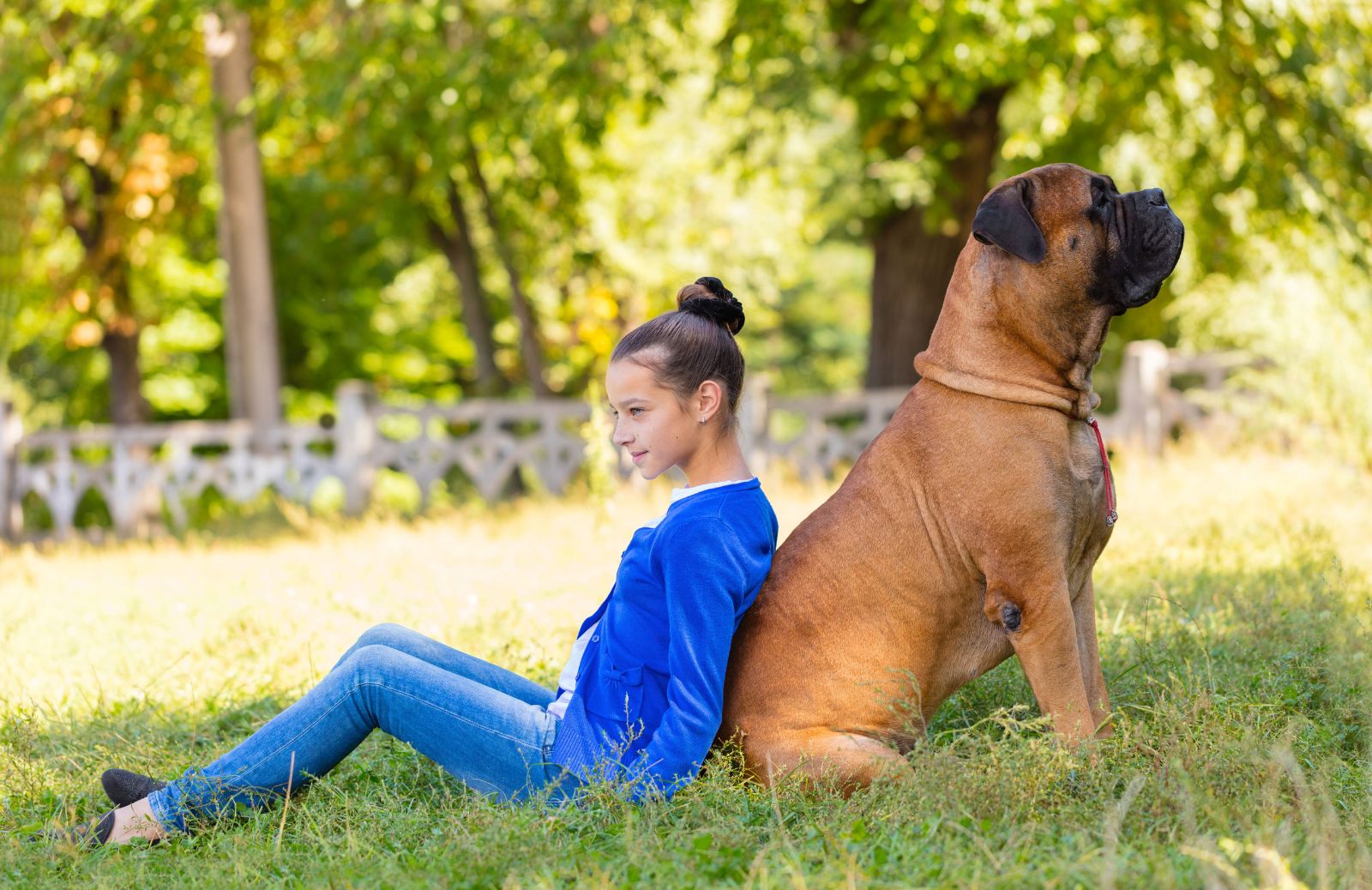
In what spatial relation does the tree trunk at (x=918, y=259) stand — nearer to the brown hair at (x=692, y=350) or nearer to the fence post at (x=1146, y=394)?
the fence post at (x=1146, y=394)

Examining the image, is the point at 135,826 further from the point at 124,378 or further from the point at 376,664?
the point at 124,378

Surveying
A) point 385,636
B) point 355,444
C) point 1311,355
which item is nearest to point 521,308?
point 355,444

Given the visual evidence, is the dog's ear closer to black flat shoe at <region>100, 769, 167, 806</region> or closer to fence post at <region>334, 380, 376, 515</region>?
black flat shoe at <region>100, 769, 167, 806</region>

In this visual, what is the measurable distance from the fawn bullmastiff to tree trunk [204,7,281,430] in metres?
10.6

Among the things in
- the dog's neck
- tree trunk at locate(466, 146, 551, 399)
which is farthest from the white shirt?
tree trunk at locate(466, 146, 551, 399)

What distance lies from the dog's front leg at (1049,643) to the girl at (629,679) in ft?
2.13

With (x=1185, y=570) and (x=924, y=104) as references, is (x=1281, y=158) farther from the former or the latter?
(x=1185, y=570)

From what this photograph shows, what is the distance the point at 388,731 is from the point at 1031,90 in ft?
30.4

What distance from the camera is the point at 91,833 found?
3.60 meters

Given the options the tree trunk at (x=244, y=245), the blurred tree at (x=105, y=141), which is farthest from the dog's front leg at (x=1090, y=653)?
the tree trunk at (x=244, y=245)

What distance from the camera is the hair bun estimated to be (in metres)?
3.62

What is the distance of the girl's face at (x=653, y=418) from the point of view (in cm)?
348

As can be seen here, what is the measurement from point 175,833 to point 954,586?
2200 mm

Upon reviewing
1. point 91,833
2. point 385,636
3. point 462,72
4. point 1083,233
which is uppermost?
point 462,72
